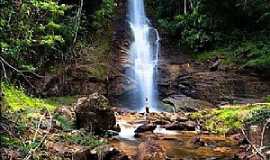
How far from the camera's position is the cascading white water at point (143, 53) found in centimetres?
2328

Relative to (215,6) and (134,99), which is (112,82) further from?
(215,6)

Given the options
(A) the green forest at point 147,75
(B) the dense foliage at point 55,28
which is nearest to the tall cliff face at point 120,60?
(A) the green forest at point 147,75

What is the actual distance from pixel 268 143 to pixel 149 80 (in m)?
13.5

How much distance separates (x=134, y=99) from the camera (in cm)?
2278

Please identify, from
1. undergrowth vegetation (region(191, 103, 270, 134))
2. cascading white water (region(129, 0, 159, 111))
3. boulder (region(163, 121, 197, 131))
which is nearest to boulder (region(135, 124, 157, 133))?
boulder (region(163, 121, 197, 131))

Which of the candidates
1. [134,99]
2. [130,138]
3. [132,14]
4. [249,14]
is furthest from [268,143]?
[132,14]

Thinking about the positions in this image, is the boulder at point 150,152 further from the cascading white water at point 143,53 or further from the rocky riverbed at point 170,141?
the cascading white water at point 143,53

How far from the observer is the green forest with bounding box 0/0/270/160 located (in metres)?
13.1

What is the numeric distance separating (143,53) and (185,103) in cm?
625

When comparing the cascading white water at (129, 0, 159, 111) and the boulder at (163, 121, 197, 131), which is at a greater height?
the cascading white water at (129, 0, 159, 111)

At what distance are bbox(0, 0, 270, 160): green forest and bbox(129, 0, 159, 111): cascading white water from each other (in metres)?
0.06

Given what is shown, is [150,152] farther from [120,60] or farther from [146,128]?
[120,60]

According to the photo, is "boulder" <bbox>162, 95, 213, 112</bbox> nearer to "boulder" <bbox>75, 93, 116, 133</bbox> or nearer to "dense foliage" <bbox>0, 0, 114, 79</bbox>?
"dense foliage" <bbox>0, 0, 114, 79</bbox>

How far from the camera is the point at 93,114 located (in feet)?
43.8
